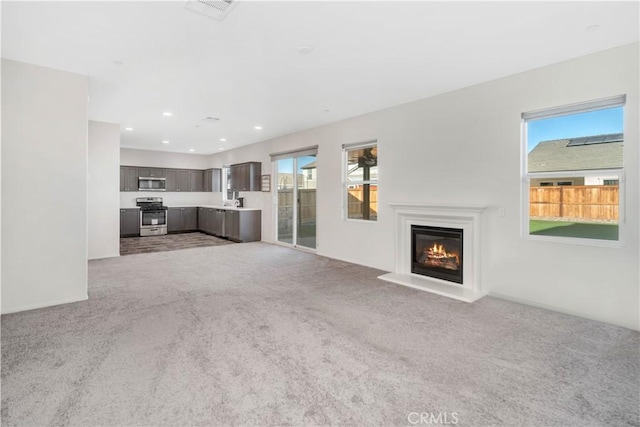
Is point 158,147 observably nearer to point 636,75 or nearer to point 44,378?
point 44,378

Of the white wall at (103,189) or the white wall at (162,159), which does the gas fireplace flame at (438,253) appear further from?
the white wall at (162,159)

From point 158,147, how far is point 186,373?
29.1 ft

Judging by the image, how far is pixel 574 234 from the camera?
3490 millimetres

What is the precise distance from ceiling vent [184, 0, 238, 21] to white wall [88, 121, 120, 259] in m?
4.97

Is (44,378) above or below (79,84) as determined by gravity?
below

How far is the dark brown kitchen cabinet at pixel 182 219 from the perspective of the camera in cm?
1027

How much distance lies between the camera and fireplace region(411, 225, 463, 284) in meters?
4.41

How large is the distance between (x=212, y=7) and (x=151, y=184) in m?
8.79

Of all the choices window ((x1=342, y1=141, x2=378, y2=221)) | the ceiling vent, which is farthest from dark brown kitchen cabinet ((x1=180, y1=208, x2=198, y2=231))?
the ceiling vent

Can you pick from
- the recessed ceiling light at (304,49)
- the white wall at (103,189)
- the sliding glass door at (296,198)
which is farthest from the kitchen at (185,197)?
the recessed ceiling light at (304,49)

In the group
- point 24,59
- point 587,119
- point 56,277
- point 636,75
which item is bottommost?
point 56,277

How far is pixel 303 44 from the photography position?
3043 mm

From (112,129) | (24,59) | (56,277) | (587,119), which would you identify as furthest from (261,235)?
(587,119)

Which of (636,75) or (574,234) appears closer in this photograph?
(636,75)
